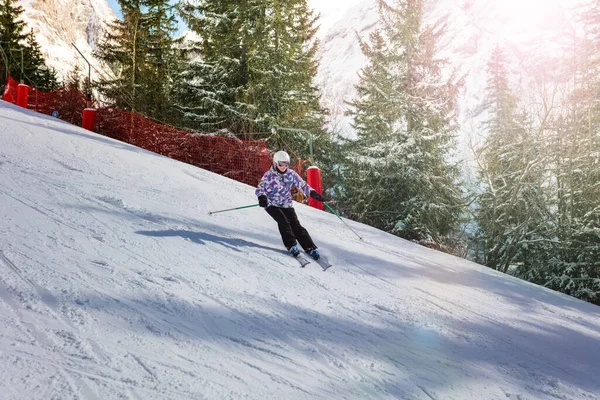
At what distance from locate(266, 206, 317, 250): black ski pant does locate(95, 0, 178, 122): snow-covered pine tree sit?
13.0 m

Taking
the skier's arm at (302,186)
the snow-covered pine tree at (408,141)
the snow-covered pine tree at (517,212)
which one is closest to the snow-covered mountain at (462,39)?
the snow-covered pine tree at (408,141)

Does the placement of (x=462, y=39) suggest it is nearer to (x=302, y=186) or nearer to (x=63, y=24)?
(x=302, y=186)

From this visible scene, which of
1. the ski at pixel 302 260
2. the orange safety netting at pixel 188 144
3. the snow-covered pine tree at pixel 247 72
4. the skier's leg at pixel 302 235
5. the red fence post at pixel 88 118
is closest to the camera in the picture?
the ski at pixel 302 260

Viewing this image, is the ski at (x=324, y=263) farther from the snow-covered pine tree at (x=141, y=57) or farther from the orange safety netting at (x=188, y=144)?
the snow-covered pine tree at (x=141, y=57)

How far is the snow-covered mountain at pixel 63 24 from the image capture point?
127 m

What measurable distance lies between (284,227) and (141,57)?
16.4m

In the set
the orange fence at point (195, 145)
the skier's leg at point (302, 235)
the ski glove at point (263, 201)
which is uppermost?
the orange fence at point (195, 145)

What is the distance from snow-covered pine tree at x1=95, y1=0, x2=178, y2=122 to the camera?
17.7 m

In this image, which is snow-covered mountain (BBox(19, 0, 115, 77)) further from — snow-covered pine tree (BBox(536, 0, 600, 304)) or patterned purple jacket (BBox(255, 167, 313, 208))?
patterned purple jacket (BBox(255, 167, 313, 208))

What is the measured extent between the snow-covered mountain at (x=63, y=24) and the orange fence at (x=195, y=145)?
122m

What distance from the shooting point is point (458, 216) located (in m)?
14.3

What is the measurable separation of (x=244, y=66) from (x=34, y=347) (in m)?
A: 13.2

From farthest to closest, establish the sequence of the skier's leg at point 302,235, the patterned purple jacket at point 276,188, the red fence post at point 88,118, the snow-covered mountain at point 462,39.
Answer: the snow-covered mountain at point 462,39 → the red fence post at point 88,118 → the patterned purple jacket at point 276,188 → the skier's leg at point 302,235

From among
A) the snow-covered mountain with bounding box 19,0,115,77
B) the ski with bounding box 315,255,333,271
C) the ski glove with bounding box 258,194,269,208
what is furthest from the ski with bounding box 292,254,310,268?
the snow-covered mountain with bounding box 19,0,115,77
